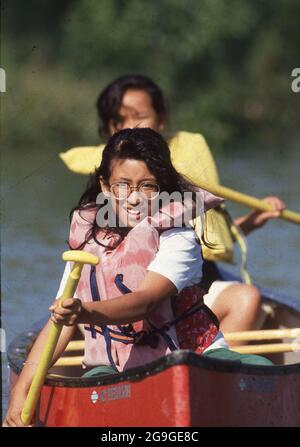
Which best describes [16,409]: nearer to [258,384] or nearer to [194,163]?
[258,384]

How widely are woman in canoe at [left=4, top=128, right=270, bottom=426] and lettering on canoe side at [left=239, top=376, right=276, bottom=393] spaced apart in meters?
0.08

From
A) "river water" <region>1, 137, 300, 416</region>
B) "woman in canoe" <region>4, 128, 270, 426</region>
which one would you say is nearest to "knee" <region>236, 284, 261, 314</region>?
"woman in canoe" <region>4, 128, 270, 426</region>

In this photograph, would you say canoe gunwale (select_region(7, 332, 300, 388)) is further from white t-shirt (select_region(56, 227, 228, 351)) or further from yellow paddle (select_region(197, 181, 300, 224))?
yellow paddle (select_region(197, 181, 300, 224))

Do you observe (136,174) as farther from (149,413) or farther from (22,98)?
(22,98)

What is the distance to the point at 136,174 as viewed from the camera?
332 centimetres

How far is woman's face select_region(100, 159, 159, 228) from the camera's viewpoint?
3318mm

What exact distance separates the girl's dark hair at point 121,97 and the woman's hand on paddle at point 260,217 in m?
0.55

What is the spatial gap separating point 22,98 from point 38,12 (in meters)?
2.92

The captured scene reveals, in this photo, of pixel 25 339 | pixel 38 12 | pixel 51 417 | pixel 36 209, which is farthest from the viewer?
pixel 38 12

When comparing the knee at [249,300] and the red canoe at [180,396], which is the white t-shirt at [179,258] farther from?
the knee at [249,300]

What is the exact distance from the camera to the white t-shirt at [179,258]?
329 centimetres

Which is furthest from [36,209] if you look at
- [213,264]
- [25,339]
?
[25,339]

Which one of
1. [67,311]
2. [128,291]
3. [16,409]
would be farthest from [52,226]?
[67,311]

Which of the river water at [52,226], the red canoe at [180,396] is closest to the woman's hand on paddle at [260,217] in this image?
the river water at [52,226]
